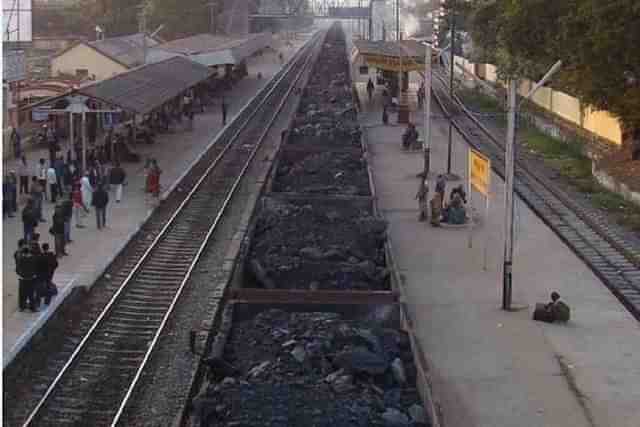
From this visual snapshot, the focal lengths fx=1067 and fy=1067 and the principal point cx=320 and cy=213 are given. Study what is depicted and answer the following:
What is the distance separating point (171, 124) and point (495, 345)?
29.4 metres

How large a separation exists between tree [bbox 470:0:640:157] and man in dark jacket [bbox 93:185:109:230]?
897cm

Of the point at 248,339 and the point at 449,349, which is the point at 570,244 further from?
the point at 248,339

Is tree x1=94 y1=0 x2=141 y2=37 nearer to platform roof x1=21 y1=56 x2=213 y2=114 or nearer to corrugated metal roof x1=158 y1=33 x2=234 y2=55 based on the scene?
corrugated metal roof x1=158 y1=33 x2=234 y2=55

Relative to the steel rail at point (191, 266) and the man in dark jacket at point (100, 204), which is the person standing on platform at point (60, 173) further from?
the steel rail at point (191, 266)

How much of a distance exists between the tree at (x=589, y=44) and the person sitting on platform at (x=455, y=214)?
10.1ft

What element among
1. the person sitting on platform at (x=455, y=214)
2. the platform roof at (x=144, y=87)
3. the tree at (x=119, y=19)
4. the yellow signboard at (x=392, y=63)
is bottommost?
the person sitting on platform at (x=455, y=214)

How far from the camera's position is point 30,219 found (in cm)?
1867

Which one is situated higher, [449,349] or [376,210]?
[376,210]

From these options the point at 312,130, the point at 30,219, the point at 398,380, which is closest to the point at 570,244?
the point at 30,219

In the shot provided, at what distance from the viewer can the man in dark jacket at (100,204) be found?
68.2 feet

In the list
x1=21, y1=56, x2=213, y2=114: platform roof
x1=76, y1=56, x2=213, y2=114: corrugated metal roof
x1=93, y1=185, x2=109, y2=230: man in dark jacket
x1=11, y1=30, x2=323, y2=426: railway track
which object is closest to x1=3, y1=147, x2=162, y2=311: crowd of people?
x1=93, y1=185, x2=109, y2=230: man in dark jacket

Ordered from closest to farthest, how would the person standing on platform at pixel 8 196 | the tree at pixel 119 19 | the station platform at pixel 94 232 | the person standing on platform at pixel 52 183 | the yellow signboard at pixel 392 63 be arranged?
the station platform at pixel 94 232, the person standing on platform at pixel 8 196, the person standing on platform at pixel 52 183, the yellow signboard at pixel 392 63, the tree at pixel 119 19

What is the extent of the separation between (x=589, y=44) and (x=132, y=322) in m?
18.1

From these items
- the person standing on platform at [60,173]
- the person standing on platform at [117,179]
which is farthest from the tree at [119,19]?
the person standing on platform at [117,179]
